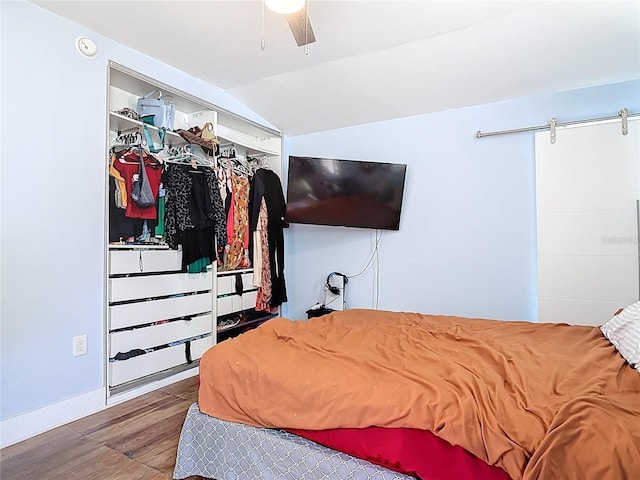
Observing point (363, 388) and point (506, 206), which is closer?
point (363, 388)

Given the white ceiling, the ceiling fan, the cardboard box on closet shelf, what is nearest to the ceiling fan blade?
the ceiling fan

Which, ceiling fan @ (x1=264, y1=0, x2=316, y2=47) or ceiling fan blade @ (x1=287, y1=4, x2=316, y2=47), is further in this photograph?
ceiling fan blade @ (x1=287, y1=4, x2=316, y2=47)

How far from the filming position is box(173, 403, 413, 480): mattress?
1.25 meters

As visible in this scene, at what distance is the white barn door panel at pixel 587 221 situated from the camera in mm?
2531

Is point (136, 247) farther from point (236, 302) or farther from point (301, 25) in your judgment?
point (301, 25)

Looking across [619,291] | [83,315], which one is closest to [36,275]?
[83,315]

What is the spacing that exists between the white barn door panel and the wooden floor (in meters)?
2.66

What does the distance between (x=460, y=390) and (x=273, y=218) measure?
2.67m

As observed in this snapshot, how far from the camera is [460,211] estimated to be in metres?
3.18

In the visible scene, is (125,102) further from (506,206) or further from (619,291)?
(619,291)

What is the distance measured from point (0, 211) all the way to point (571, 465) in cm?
255

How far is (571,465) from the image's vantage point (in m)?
0.92

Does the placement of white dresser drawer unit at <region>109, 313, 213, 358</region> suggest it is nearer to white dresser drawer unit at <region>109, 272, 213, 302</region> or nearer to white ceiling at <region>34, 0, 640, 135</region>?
white dresser drawer unit at <region>109, 272, 213, 302</region>

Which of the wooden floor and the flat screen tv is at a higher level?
the flat screen tv
